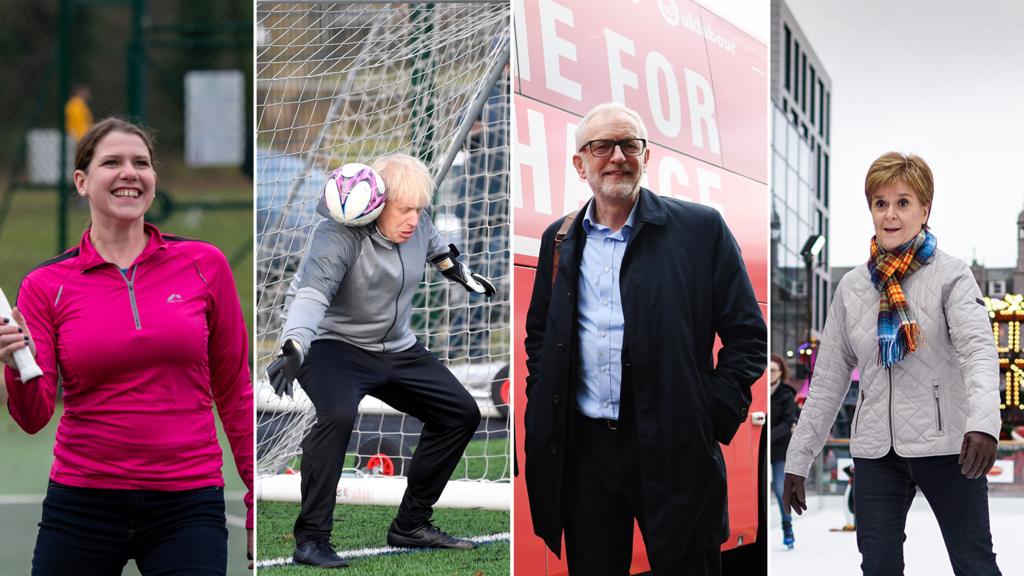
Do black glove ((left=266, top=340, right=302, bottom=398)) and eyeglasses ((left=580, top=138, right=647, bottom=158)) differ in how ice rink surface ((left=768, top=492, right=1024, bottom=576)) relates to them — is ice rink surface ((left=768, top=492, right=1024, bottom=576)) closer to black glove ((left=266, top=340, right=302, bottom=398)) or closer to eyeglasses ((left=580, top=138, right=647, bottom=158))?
eyeglasses ((left=580, top=138, right=647, bottom=158))

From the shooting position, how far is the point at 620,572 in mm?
3391

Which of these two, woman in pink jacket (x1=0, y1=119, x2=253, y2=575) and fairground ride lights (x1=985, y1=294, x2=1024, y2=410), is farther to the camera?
fairground ride lights (x1=985, y1=294, x2=1024, y2=410)

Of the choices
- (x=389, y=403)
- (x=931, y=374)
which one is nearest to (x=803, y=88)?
(x=931, y=374)

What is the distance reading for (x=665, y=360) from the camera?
3.28 metres

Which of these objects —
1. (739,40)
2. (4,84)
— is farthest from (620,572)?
(4,84)

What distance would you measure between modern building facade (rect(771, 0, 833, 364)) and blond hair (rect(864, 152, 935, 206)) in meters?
1.37

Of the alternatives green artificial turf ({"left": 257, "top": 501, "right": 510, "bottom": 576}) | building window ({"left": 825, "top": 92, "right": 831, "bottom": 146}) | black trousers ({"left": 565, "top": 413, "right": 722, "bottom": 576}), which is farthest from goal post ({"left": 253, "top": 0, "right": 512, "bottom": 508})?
building window ({"left": 825, "top": 92, "right": 831, "bottom": 146})

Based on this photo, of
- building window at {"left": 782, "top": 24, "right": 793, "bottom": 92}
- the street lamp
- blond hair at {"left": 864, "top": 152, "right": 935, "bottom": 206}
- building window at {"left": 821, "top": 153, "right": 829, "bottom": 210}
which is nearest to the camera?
blond hair at {"left": 864, "top": 152, "right": 935, "bottom": 206}

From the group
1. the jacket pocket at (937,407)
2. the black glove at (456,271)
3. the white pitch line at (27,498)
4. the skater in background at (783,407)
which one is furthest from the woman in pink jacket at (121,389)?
the white pitch line at (27,498)

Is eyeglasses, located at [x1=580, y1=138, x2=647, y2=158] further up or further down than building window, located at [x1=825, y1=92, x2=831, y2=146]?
further down

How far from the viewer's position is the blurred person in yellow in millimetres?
9422

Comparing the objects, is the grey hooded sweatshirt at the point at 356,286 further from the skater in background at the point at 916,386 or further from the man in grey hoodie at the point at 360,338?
the skater in background at the point at 916,386

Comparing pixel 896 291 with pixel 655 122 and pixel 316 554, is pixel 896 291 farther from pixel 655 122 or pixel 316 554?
pixel 316 554

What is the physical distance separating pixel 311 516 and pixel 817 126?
3134mm
